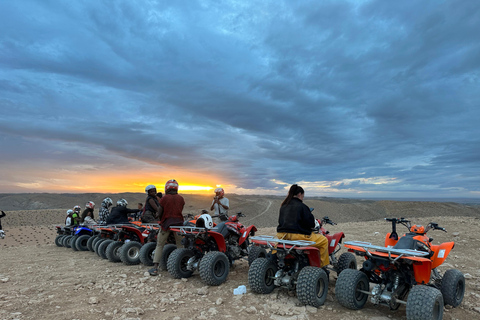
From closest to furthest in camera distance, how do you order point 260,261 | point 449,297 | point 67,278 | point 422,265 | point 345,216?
1. point 422,265
2. point 449,297
3. point 260,261
4. point 67,278
5. point 345,216

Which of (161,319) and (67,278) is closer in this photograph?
(161,319)

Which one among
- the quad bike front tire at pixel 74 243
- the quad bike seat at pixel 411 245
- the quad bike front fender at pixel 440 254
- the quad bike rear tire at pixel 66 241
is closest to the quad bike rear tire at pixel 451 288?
the quad bike front fender at pixel 440 254

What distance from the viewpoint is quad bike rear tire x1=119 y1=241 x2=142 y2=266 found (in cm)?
767

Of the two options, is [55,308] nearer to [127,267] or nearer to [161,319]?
[161,319]

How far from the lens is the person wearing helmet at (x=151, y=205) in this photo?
8734 mm

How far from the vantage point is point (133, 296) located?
17.1 feet

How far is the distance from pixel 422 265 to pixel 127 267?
6365mm

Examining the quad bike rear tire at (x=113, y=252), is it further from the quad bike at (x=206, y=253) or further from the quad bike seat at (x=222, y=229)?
the quad bike seat at (x=222, y=229)

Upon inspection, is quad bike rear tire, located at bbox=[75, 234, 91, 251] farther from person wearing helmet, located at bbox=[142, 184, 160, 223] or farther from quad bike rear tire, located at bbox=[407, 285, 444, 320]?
quad bike rear tire, located at bbox=[407, 285, 444, 320]

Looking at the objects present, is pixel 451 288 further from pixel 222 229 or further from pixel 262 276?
pixel 222 229

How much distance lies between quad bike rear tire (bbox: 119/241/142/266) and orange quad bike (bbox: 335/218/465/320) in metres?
5.33

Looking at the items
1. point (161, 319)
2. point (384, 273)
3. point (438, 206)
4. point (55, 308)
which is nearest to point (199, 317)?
point (161, 319)

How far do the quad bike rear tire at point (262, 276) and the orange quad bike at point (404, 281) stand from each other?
114cm

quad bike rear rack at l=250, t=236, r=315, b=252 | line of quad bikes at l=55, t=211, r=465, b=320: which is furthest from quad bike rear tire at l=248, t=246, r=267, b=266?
quad bike rear rack at l=250, t=236, r=315, b=252
